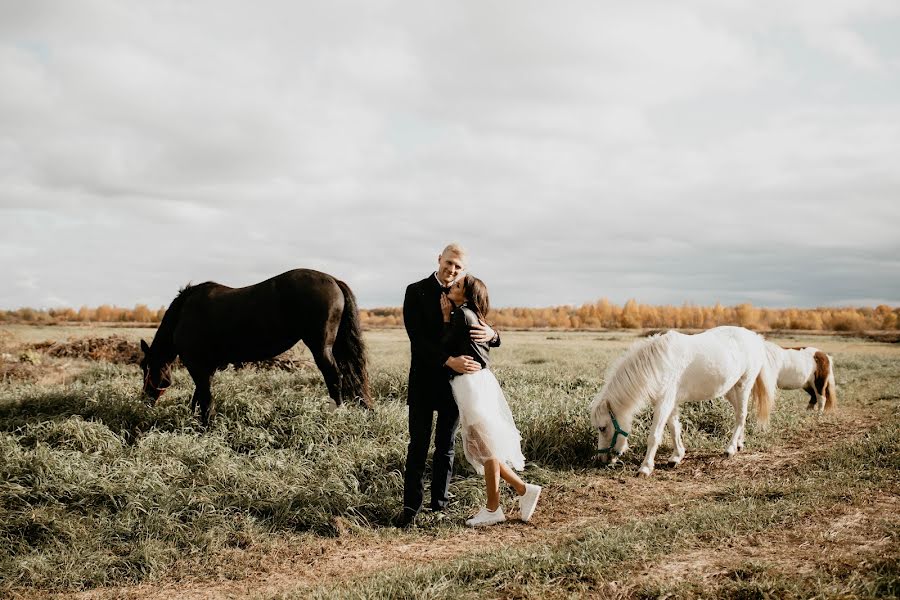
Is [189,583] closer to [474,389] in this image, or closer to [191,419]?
[474,389]

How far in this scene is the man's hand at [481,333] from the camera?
473 centimetres

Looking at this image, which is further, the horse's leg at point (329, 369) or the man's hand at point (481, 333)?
the horse's leg at point (329, 369)

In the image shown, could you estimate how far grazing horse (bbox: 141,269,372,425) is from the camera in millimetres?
7953

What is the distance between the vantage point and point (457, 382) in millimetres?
4809

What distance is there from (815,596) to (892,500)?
9.08ft

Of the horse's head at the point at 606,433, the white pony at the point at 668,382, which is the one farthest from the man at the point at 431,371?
the white pony at the point at 668,382

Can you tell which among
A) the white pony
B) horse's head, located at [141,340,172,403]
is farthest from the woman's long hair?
horse's head, located at [141,340,172,403]

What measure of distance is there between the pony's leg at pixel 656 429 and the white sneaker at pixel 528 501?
87.7 inches

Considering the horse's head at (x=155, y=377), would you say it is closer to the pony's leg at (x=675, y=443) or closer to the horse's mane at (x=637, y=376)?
the horse's mane at (x=637, y=376)

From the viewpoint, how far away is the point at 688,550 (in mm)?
4246

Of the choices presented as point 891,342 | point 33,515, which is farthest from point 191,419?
point 891,342

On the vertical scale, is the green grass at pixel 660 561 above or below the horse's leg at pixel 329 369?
below

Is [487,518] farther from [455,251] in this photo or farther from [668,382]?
[668,382]

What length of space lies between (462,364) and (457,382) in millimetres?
187
